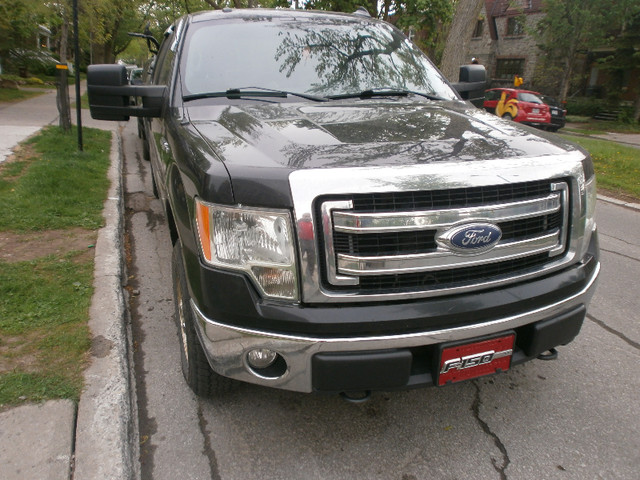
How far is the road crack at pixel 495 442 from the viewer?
2111mm

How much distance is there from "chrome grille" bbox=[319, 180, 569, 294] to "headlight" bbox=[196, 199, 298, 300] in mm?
135

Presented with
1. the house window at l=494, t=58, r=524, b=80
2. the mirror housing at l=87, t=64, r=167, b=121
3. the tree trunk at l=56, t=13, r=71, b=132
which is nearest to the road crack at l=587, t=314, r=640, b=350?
the mirror housing at l=87, t=64, r=167, b=121

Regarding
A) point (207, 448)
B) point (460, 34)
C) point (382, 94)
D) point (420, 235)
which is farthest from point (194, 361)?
point (460, 34)

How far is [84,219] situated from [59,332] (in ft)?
6.67

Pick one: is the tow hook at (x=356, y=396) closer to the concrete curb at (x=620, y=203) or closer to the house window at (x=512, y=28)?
the concrete curb at (x=620, y=203)

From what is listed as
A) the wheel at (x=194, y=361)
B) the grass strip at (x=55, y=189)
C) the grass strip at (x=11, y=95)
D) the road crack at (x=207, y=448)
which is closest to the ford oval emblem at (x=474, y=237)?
the wheel at (x=194, y=361)

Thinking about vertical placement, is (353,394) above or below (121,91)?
below

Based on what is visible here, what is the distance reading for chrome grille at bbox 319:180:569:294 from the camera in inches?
68.4

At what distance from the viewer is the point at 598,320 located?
346cm

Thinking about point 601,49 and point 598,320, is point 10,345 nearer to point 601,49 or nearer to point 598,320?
point 598,320

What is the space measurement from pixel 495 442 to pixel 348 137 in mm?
1533

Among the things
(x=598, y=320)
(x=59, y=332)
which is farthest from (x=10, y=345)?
(x=598, y=320)

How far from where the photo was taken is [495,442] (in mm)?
2270

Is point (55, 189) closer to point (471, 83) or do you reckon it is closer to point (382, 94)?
point (382, 94)
